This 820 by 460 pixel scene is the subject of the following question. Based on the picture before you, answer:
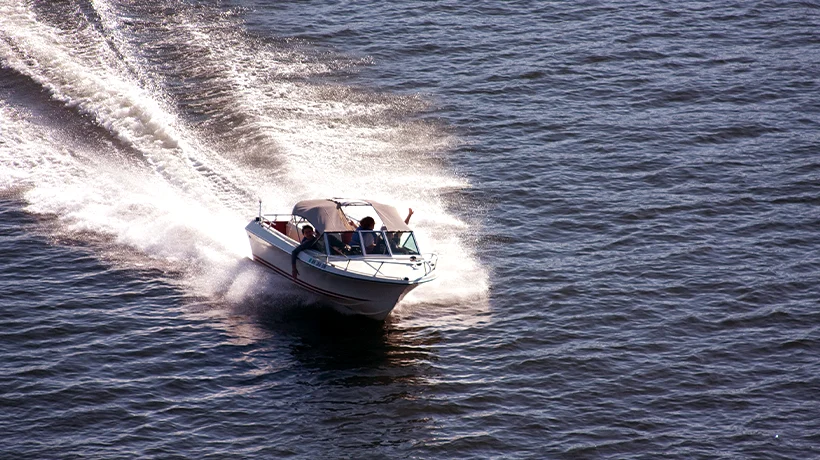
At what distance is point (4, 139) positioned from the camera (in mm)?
43219

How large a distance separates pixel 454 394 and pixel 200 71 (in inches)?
1037

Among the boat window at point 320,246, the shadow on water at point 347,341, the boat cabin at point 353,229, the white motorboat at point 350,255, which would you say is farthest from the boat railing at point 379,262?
the shadow on water at point 347,341

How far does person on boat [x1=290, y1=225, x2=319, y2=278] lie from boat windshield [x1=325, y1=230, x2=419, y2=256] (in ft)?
1.84

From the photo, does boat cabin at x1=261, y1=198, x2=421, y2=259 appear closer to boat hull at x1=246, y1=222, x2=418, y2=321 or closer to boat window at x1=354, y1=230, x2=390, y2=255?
boat window at x1=354, y1=230, x2=390, y2=255

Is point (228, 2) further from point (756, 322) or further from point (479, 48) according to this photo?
point (756, 322)

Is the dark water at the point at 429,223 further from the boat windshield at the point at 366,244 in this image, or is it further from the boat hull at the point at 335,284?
the boat windshield at the point at 366,244

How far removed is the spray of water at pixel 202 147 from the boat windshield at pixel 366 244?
2.17 m

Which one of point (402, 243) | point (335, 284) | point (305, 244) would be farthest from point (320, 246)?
point (402, 243)

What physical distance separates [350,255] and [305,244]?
1528 millimetres

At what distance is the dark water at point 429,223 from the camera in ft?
92.3

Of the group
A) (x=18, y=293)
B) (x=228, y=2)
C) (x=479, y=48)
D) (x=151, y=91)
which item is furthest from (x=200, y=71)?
Result: (x=18, y=293)

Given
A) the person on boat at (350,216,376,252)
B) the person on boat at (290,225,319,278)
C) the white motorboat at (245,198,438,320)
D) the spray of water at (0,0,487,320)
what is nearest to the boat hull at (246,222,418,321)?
the white motorboat at (245,198,438,320)

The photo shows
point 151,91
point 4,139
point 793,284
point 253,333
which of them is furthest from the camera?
point 151,91

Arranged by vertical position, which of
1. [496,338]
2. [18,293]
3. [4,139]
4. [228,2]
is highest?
[228,2]
